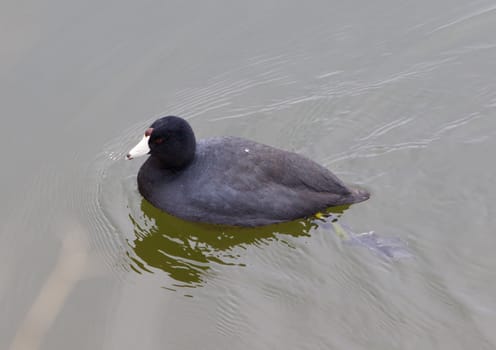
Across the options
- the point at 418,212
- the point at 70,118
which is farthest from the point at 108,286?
the point at 418,212

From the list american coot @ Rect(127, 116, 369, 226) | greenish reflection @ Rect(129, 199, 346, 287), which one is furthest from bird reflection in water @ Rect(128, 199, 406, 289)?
american coot @ Rect(127, 116, 369, 226)

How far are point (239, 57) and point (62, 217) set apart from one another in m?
2.81

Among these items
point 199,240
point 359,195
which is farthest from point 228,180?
point 359,195

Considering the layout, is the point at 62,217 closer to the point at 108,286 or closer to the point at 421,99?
the point at 108,286

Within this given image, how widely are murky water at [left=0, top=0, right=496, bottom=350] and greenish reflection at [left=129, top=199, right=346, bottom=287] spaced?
16 millimetres

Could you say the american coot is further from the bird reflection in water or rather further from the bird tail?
the bird reflection in water

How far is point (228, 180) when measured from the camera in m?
6.65

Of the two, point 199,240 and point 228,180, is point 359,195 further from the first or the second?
point 199,240

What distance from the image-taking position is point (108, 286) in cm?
634

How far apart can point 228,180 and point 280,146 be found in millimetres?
1163

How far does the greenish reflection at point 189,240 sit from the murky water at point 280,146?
0.05 ft

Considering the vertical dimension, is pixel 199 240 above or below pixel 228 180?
below

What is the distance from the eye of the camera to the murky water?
5945 millimetres

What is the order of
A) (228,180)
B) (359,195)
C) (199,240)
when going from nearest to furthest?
1. (228,180)
2. (199,240)
3. (359,195)
